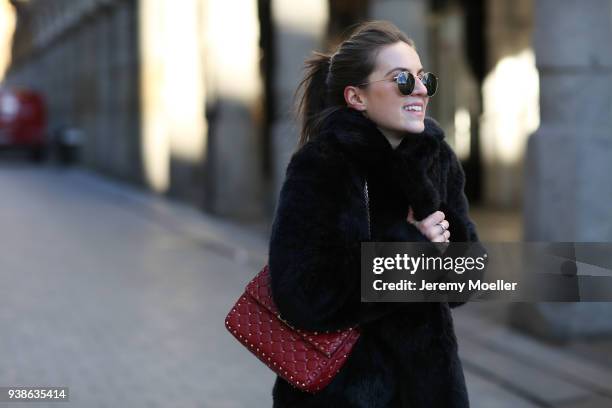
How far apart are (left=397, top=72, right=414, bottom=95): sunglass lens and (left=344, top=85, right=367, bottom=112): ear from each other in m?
0.10

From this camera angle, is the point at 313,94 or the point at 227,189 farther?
the point at 227,189

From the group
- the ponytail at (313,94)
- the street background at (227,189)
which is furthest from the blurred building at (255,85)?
the ponytail at (313,94)

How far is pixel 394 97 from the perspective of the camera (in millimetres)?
2418

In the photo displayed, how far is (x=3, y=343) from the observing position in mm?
6484

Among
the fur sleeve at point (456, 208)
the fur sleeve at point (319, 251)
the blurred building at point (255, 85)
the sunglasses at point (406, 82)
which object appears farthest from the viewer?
the blurred building at point (255, 85)

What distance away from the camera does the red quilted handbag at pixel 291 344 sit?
2.37 m

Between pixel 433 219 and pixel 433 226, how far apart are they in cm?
2

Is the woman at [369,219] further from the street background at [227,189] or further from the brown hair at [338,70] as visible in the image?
the street background at [227,189]

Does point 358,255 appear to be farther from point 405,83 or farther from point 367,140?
point 405,83

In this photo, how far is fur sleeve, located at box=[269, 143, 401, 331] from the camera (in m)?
2.30

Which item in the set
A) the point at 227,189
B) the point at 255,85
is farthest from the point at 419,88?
the point at 255,85

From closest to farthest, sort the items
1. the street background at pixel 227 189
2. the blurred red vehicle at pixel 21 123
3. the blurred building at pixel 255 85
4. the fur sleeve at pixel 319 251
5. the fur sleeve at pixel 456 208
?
the fur sleeve at pixel 319 251 → the fur sleeve at pixel 456 208 → the street background at pixel 227 189 → the blurred building at pixel 255 85 → the blurred red vehicle at pixel 21 123

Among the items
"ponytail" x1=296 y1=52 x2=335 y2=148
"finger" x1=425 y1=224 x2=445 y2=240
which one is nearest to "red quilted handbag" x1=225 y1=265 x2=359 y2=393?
"finger" x1=425 y1=224 x2=445 y2=240

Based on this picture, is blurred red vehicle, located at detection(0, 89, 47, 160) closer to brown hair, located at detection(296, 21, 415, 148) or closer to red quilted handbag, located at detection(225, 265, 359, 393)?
brown hair, located at detection(296, 21, 415, 148)
